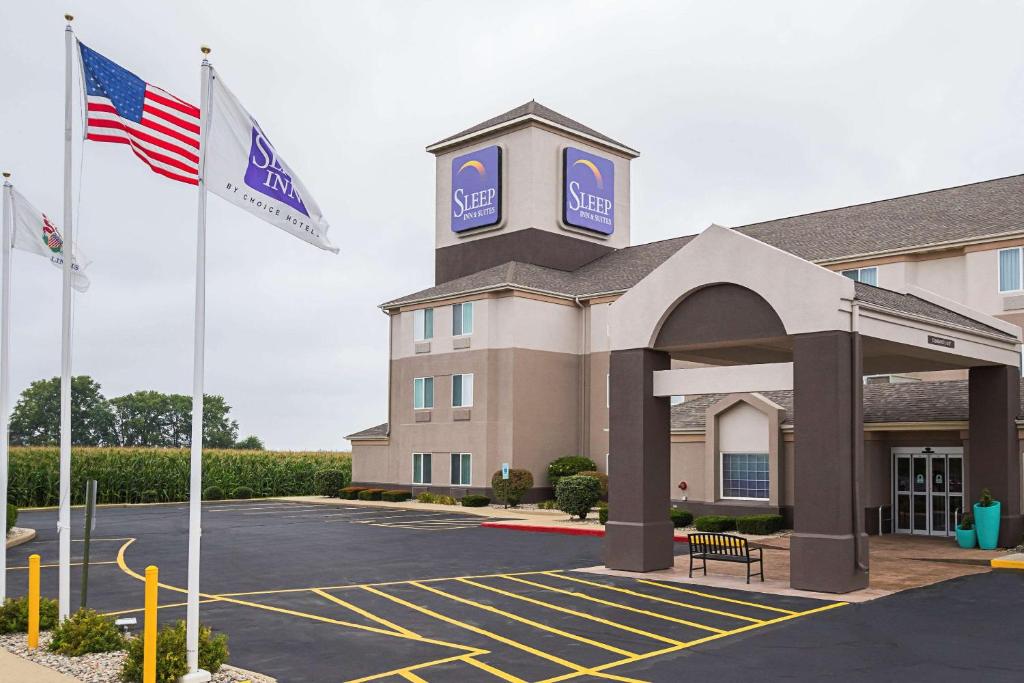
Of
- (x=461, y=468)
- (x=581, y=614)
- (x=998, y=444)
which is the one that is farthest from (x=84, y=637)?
(x=461, y=468)

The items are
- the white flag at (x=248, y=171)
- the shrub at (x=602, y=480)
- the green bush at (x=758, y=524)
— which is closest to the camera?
the white flag at (x=248, y=171)

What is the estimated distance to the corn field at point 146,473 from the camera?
→ 43188mm

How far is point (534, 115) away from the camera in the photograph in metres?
43.7

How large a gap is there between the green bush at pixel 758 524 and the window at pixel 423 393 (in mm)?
18603

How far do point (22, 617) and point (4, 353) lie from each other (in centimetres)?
367

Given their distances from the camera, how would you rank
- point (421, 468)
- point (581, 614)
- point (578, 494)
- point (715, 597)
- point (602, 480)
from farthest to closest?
point (421, 468) → point (602, 480) → point (578, 494) → point (715, 597) → point (581, 614)

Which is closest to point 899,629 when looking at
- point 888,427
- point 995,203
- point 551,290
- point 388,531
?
point 888,427

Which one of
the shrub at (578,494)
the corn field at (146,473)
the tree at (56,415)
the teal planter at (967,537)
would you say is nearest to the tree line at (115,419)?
the tree at (56,415)

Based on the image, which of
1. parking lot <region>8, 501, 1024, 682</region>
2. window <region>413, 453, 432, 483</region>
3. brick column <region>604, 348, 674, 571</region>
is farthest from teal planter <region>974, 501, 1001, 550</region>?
window <region>413, 453, 432, 483</region>

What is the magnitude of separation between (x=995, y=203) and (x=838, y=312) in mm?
19529

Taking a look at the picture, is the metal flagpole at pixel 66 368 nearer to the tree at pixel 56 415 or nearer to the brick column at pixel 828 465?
the brick column at pixel 828 465

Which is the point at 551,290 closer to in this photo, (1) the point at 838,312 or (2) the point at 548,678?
(1) the point at 838,312

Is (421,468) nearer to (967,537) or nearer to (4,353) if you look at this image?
(967,537)

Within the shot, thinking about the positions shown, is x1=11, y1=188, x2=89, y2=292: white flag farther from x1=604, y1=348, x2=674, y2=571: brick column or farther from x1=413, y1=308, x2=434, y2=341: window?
x1=413, y1=308, x2=434, y2=341: window
